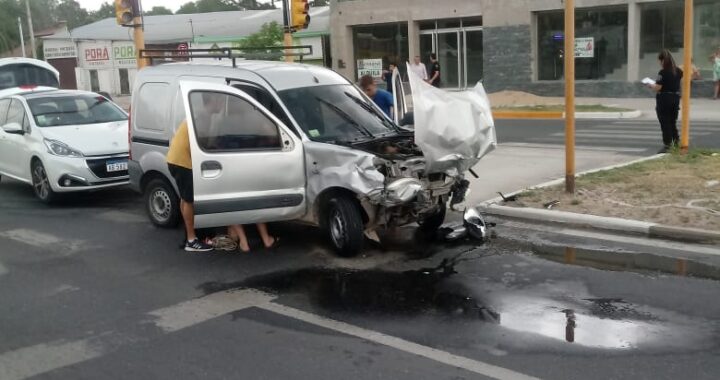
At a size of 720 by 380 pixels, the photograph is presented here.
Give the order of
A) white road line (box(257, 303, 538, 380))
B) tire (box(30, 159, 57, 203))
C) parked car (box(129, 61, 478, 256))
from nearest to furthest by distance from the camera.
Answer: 1. white road line (box(257, 303, 538, 380))
2. parked car (box(129, 61, 478, 256))
3. tire (box(30, 159, 57, 203))

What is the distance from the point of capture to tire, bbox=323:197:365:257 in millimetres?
7102

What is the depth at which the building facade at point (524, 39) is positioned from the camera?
2386 centimetres

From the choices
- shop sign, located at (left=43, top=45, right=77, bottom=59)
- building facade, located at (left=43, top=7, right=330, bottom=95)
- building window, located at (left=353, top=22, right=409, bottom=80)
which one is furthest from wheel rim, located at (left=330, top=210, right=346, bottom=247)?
shop sign, located at (left=43, top=45, right=77, bottom=59)

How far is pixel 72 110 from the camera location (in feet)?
38.1

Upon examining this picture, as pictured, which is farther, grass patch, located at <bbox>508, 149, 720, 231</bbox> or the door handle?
grass patch, located at <bbox>508, 149, 720, 231</bbox>

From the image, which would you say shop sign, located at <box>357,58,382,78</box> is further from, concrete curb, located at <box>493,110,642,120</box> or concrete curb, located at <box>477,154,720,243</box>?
concrete curb, located at <box>477,154,720,243</box>

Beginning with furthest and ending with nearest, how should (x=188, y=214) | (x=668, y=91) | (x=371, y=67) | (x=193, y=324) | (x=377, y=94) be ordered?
1. (x=371, y=67)
2. (x=668, y=91)
3. (x=377, y=94)
4. (x=188, y=214)
5. (x=193, y=324)

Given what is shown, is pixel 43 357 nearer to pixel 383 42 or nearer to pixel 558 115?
A: pixel 558 115

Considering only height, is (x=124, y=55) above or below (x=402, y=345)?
above

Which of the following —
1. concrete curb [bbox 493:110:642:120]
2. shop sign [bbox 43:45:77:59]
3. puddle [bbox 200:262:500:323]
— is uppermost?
shop sign [bbox 43:45:77:59]

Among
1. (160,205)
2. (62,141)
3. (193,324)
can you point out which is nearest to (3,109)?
(62,141)

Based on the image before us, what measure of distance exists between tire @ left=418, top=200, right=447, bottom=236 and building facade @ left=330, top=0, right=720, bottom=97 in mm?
16055

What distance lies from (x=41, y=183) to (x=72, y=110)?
1.47 metres

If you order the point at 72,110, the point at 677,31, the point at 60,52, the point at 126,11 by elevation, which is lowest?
the point at 72,110
